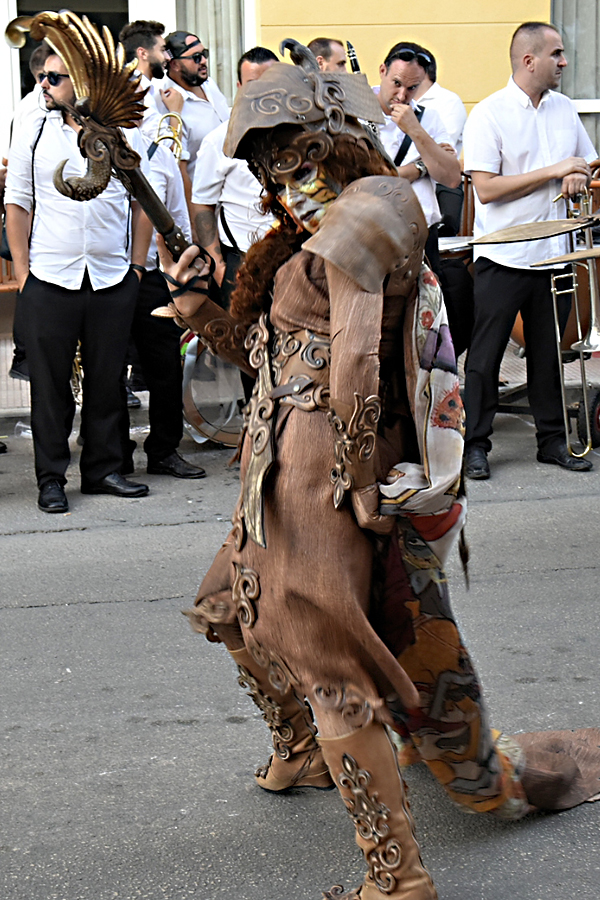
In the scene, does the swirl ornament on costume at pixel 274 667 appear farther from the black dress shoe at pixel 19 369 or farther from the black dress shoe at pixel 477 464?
the black dress shoe at pixel 19 369

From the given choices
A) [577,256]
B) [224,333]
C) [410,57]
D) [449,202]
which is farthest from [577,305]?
[224,333]

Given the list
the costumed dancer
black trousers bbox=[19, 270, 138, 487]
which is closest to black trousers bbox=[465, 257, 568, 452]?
black trousers bbox=[19, 270, 138, 487]

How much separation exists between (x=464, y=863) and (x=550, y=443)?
4.50m

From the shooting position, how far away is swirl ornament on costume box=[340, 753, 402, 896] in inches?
96.8

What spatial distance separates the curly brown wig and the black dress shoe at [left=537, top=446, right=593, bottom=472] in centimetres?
441

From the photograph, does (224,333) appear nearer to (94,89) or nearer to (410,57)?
(94,89)

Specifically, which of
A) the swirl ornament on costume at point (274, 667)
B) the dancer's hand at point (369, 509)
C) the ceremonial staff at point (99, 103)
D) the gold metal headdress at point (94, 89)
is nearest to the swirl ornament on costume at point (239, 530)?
the swirl ornament on costume at point (274, 667)

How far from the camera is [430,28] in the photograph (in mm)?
11273

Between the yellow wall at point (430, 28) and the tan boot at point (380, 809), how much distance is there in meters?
9.42

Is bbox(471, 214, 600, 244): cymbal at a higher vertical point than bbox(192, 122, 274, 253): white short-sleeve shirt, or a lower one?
lower

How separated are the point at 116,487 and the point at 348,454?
4241mm

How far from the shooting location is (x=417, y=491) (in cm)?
240

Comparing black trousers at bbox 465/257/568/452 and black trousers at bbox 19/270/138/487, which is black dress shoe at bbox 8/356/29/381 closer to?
black trousers at bbox 19/270/138/487

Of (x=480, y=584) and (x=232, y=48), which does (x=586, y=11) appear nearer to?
(x=232, y=48)
